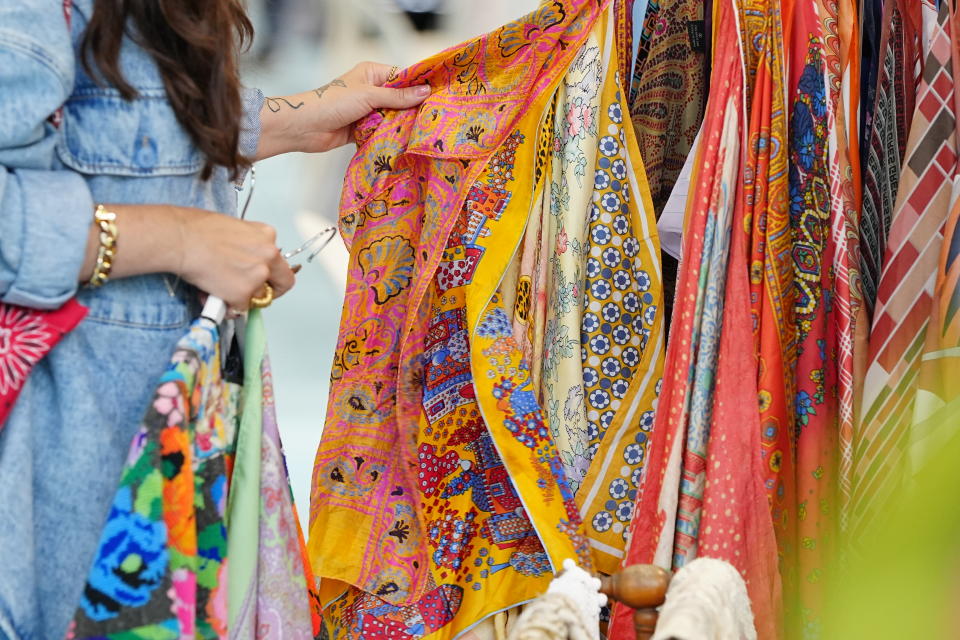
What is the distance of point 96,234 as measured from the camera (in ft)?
2.19

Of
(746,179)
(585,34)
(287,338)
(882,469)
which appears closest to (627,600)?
(882,469)

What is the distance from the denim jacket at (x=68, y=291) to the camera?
63 cm

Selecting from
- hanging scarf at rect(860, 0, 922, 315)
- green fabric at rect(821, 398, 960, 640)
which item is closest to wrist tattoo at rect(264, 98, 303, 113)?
hanging scarf at rect(860, 0, 922, 315)

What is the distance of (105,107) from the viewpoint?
0.70m

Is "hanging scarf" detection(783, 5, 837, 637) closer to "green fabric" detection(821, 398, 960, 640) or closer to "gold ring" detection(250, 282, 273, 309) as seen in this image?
"gold ring" detection(250, 282, 273, 309)

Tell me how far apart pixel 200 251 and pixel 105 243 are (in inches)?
2.8

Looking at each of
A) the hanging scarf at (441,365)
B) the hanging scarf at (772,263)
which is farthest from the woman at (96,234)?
the hanging scarf at (772,263)

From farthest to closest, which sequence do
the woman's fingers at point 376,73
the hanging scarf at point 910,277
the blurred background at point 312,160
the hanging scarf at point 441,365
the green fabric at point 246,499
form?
the blurred background at point 312,160 < the woman's fingers at point 376,73 < the hanging scarf at point 441,365 < the hanging scarf at point 910,277 < the green fabric at point 246,499

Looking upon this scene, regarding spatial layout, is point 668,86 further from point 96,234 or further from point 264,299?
point 96,234

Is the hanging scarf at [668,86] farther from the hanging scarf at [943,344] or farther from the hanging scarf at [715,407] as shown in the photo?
the hanging scarf at [943,344]

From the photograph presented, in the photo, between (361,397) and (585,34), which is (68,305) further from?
(585,34)

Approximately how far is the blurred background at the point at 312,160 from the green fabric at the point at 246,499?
2.89 feet

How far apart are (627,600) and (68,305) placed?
1.43 feet

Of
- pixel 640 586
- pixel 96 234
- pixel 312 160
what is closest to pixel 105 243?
pixel 96 234
